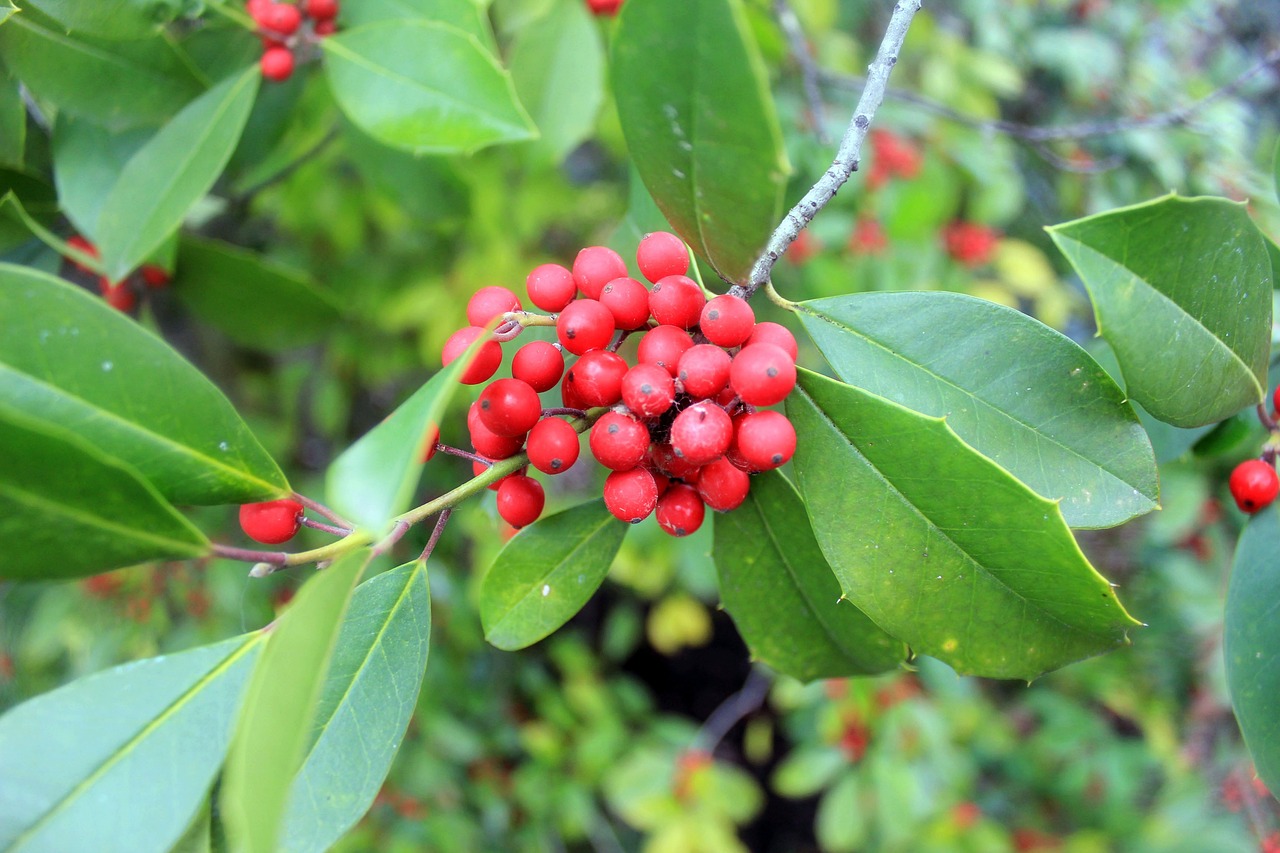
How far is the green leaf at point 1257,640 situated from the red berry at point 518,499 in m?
0.87

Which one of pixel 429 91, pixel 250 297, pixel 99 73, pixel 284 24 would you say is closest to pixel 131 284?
pixel 250 297

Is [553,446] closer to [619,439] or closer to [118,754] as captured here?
[619,439]

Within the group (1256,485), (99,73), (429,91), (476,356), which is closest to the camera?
(476,356)

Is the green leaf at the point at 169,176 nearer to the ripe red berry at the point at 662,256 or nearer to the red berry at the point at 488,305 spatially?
the red berry at the point at 488,305

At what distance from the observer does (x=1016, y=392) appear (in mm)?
905

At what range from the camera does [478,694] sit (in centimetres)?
318

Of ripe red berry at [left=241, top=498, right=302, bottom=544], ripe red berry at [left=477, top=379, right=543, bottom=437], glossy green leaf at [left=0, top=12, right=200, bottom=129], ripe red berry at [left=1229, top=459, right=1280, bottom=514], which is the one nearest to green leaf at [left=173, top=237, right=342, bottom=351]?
glossy green leaf at [left=0, top=12, right=200, bottom=129]

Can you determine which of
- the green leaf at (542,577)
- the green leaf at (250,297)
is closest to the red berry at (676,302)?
the green leaf at (542,577)

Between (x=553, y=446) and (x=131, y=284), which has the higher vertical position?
(x=553, y=446)

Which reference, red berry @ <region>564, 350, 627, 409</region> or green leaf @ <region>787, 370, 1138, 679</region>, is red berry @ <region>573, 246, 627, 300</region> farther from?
green leaf @ <region>787, 370, 1138, 679</region>

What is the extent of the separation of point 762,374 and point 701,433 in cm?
8

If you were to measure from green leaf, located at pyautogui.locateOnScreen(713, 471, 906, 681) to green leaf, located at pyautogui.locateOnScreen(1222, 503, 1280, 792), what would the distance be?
1.31 feet

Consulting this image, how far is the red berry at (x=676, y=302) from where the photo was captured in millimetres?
874

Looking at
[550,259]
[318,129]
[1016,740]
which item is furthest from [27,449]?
[1016,740]
